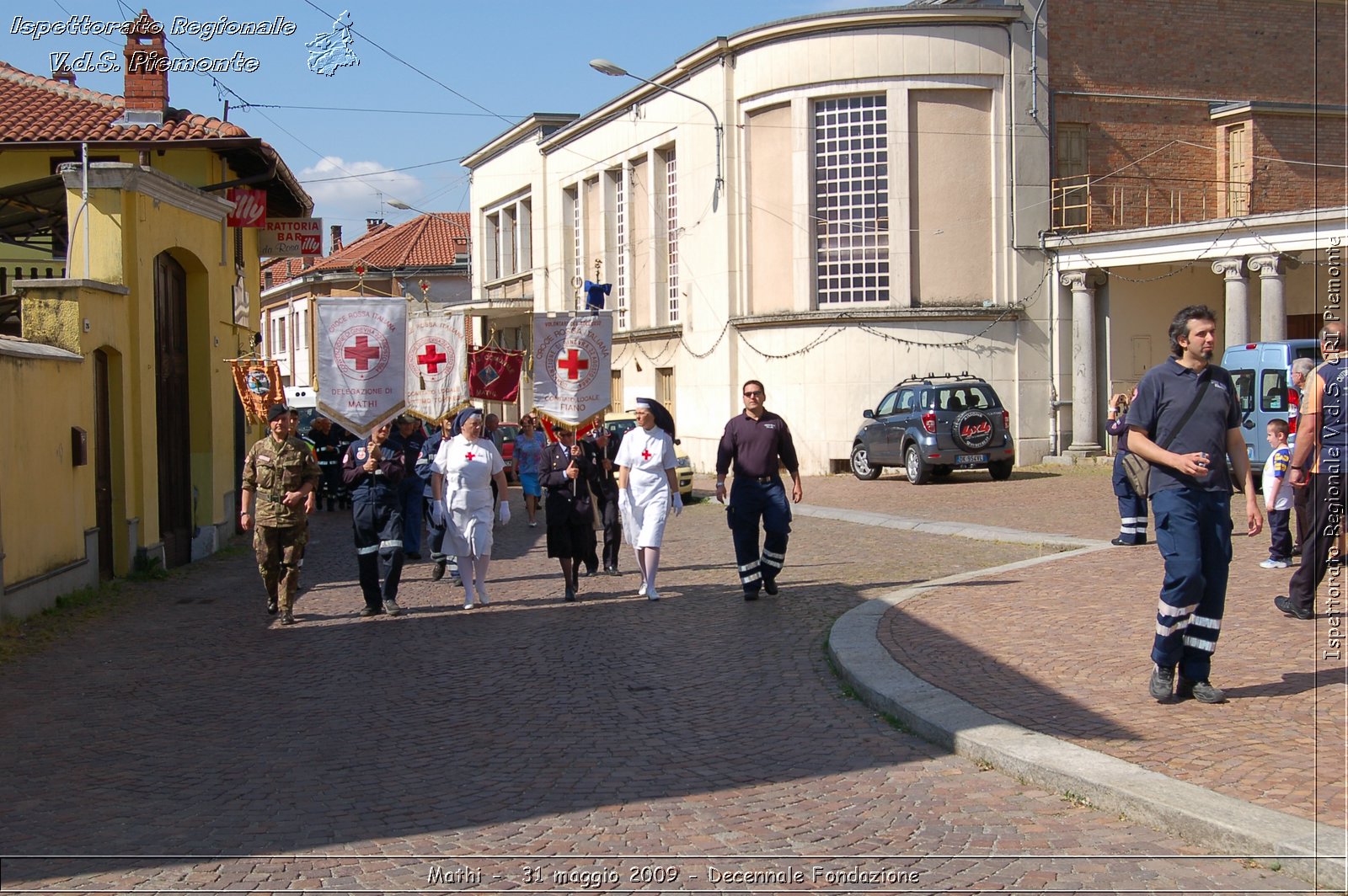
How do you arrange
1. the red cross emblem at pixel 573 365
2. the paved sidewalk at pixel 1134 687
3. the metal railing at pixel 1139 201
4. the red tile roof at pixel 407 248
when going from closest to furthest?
the paved sidewalk at pixel 1134 687
the red cross emblem at pixel 573 365
the metal railing at pixel 1139 201
the red tile roof at pixel 407 248

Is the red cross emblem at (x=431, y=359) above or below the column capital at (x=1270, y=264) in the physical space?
below

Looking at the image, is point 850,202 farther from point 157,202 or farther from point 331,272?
point 331,272

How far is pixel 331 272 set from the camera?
54875 mm

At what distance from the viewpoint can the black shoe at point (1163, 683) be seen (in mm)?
6703

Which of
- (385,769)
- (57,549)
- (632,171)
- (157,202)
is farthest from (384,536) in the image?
(632,171)

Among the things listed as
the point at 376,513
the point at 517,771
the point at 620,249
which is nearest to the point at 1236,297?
the point at 620,249

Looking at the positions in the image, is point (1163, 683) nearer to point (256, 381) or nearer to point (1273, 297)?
point (256, 381)

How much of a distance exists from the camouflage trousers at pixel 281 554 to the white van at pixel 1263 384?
48.2ft

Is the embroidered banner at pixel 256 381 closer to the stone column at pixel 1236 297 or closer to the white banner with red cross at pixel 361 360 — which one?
the white banner with red cross at pixel 361 360

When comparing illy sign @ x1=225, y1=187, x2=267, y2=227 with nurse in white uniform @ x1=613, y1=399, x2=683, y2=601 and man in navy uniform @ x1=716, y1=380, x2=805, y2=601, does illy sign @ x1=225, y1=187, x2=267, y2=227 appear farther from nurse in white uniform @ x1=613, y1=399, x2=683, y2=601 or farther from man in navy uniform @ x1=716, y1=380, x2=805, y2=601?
man in navy uniform @ x1=716, y1=380, x2=805, y2=601

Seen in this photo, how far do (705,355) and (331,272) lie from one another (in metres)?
27.9

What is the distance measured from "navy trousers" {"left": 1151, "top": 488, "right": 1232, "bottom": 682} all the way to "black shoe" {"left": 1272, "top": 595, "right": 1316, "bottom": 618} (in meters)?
2.36

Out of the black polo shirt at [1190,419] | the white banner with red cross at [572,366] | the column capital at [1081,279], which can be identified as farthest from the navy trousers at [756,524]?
the column capital at [1081,279]

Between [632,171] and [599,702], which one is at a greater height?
[632,171]
